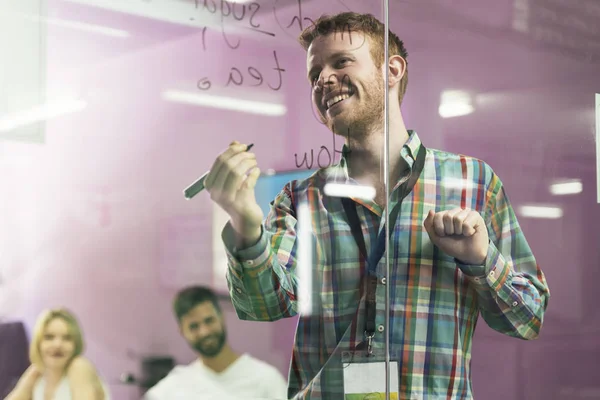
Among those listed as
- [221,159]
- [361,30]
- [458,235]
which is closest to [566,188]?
[458,235]

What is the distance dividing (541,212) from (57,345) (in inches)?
47.9

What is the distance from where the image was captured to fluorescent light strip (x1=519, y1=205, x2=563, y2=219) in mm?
1808

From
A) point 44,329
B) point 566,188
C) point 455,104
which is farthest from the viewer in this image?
point 566,188

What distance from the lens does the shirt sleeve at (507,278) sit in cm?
159

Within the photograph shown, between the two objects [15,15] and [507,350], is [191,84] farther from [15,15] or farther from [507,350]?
[507,350]

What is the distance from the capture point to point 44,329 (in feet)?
3.77

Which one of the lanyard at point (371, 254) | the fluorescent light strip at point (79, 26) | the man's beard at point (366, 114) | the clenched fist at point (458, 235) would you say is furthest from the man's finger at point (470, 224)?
the fluorescent light strip at point (79, 26)

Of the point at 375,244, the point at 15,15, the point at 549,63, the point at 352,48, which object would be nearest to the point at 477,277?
the point at 375,244

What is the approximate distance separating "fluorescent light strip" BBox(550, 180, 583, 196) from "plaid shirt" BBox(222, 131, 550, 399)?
210 mm

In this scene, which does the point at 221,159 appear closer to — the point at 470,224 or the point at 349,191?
the point at 349,191

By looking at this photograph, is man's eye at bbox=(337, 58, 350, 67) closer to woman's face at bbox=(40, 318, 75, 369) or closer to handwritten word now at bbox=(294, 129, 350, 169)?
handwritten word now at bbox=(294, 129, 350, 169)

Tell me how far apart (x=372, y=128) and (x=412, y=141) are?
126 mm

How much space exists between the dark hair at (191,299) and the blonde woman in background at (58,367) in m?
0.16

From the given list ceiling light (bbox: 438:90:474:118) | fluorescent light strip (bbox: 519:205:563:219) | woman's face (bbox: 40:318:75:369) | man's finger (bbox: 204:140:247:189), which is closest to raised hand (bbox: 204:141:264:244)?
man's finger (bbox: 204:140:247:189)
